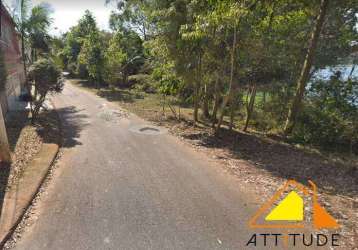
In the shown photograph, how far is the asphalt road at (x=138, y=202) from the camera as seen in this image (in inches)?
171

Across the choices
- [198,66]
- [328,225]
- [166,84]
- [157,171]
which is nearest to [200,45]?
[198,66]

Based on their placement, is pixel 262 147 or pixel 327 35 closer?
pixel 262 147

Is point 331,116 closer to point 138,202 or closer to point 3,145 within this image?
point 138,202

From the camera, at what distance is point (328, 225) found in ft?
15.9

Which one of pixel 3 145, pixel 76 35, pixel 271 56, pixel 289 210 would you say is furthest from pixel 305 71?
pixel 76 35

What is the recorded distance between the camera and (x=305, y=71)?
10.2m

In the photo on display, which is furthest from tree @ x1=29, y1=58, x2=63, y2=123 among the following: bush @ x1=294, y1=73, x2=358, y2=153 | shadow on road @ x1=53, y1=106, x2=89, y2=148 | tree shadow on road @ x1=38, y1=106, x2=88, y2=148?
bush @ x1=294, y1=73, x2=358, y2=153

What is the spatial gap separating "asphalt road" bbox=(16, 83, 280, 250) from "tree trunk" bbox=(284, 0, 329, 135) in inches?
186

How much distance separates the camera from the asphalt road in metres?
4.35

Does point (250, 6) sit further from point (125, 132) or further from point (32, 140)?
point (32, 140)

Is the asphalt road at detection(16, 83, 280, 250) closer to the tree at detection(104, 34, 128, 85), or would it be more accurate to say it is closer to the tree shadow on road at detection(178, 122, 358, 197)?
the tree shadow on road at detection(178, 122, 358, 197)

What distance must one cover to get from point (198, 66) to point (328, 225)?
8199mm

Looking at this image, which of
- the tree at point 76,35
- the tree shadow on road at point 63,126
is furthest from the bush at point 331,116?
the tree at point 76,35

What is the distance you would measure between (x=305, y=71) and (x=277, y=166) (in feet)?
14.5
